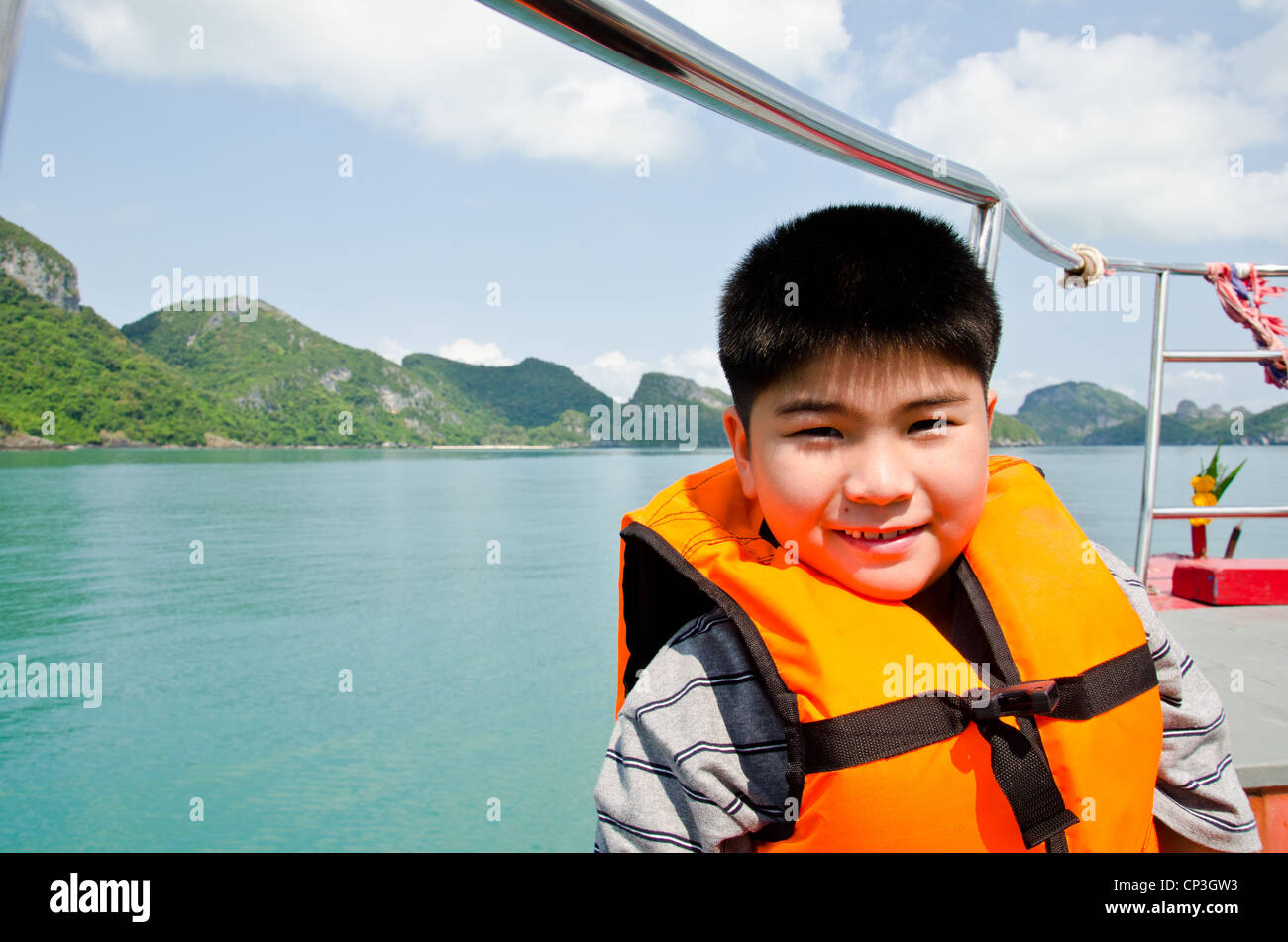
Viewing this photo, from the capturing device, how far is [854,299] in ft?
3.44

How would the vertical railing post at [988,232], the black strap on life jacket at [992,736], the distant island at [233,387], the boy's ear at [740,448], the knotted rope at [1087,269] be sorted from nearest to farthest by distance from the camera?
1. the black strap on life jacket at [992,736]
2. the boy's ear at [740,448]
3. the vertical railing post at [988,232]
4. the knotted rope at [1087,269]
5. the distant island at [233,387]

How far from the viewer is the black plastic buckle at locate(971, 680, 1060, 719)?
3.08ft

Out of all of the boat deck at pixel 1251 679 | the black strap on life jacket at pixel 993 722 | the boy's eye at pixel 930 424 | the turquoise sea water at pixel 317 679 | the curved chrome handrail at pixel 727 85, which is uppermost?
the curved chrome handrail at pixel 727 85

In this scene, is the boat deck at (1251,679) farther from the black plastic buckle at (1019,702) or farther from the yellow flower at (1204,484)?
the yellow flower at (1204,484)

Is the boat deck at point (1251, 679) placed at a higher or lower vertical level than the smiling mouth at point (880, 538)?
lower

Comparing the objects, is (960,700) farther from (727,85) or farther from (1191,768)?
(727,85)

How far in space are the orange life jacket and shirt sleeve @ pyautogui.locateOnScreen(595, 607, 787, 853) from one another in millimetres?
43

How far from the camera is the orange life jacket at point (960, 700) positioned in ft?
3.01

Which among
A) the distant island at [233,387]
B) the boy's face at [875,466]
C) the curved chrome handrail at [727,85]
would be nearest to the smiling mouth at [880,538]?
the boy's face at [875,466]

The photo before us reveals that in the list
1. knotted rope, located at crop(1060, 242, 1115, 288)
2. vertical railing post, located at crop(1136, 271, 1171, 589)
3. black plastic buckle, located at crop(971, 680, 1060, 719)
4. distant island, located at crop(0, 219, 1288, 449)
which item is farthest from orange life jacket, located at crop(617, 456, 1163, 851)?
distant island, located at crop(0, 219, 1288, 449)

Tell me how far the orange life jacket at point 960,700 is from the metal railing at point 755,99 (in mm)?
602

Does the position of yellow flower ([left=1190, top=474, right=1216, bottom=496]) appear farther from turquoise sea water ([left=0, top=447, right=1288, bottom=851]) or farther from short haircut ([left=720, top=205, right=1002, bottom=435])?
turquoise sea water ([left=0, top=447, right=1288, bottom=851])
